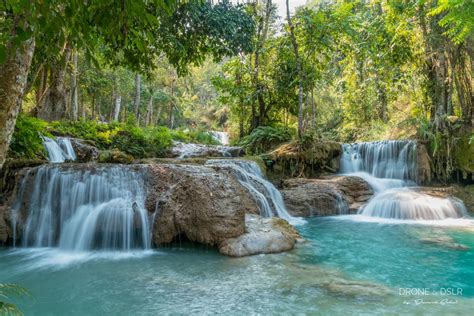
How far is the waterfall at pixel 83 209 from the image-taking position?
6.03 m

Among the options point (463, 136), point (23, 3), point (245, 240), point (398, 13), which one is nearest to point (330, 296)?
point (245, 240)

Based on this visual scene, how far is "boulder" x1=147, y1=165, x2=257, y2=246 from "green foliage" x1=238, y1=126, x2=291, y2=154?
7.03m

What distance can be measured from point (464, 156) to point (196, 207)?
9.96 m

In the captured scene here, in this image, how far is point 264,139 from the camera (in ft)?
44.7

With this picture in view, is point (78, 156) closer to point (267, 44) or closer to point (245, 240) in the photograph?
point (245, 240)

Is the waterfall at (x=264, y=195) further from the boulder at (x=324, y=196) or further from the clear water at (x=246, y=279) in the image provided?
the clear water at (x=246, y=279)

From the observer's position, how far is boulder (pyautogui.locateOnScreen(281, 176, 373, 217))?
374 inches

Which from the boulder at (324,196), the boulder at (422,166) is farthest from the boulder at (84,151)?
the boulder at (422,166)

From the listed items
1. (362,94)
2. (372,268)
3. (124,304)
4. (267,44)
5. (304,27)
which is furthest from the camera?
(362,94)

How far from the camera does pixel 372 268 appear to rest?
4.95m

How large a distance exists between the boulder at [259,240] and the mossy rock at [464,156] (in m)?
8.26

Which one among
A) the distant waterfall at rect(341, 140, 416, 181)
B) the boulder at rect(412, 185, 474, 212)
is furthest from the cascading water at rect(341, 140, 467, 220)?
the boulder at rect(412, 185, 474, 212)

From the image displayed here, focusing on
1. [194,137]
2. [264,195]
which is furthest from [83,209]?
[194,137]

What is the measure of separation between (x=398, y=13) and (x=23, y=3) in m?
13.3
